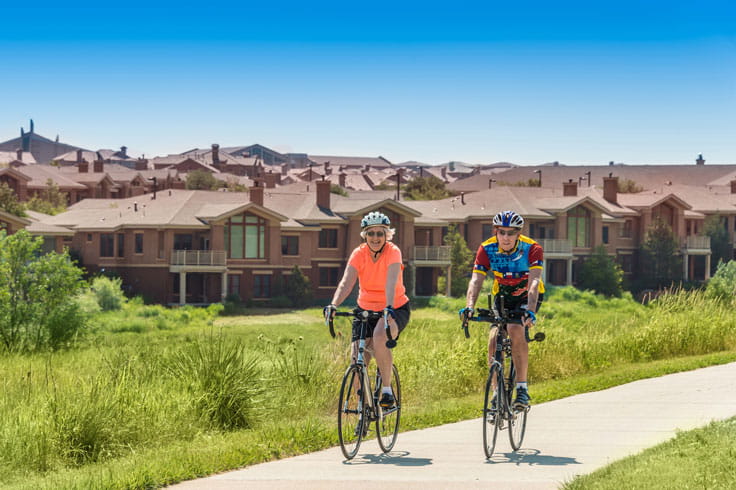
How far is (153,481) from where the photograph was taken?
25.3 ft

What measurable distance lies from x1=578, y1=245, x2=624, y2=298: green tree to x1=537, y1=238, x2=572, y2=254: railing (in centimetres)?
202

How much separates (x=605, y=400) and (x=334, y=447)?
4.03 metres

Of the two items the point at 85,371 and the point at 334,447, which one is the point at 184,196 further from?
the point at 334,447

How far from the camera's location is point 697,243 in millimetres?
72562

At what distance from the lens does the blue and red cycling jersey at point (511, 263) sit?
9305mm

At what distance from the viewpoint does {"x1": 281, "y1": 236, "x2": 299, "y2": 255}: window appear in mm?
56000

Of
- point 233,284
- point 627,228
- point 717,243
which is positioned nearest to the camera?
point 233,284

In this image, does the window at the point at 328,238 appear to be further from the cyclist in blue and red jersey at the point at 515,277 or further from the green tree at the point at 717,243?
the cyclist in blue and red jersey at the point at 515,277

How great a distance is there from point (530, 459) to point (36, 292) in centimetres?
2519

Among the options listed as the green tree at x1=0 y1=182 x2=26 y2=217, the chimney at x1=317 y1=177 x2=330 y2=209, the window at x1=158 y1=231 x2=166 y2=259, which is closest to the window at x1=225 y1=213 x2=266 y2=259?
the window at x1=158 y1=231 x2=166 y2=259

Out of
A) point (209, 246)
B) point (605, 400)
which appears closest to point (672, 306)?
point (605, 400)

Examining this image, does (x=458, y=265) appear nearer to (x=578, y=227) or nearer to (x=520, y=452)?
(x=578, y=227)

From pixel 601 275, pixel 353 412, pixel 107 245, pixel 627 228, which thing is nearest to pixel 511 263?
pixel 353 412

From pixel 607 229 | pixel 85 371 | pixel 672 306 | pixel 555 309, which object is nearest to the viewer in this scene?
pixel 85 371
